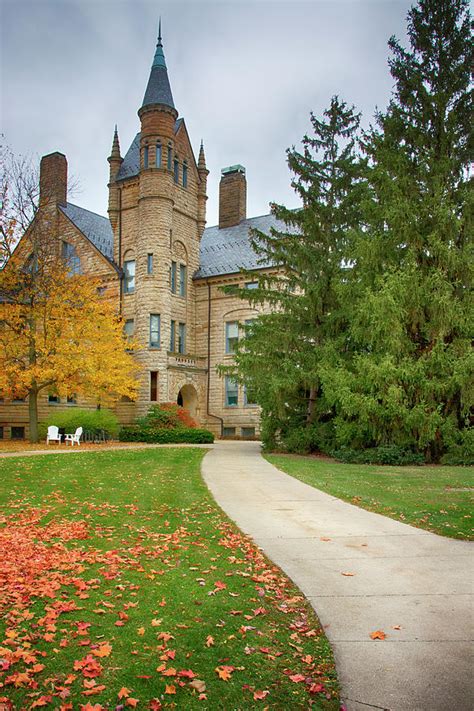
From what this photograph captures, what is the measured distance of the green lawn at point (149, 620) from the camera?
10.9 feet

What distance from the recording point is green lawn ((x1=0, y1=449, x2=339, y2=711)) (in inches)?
131

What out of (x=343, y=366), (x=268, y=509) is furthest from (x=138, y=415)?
(x=268, y=509)

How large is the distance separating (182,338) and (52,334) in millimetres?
12064

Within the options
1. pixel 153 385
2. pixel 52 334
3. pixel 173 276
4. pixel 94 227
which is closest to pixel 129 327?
pixel 173 276

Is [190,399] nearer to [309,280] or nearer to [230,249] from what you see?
[230,249]

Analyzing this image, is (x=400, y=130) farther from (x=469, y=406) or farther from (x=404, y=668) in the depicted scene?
(x=404, y=668)

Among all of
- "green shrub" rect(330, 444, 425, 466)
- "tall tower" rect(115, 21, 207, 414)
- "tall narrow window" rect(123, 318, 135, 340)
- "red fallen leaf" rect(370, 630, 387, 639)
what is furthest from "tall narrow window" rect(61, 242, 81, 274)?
"red fallen leaf" rect(370, 630, 387, 639)

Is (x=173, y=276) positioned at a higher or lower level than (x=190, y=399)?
higher

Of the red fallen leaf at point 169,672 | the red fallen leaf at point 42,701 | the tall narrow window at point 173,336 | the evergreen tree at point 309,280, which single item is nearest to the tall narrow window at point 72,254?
the tall narrow window at point 173,336

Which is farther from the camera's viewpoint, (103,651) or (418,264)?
(418,264)

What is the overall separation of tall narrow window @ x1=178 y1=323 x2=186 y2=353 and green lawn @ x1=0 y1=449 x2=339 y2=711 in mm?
26318

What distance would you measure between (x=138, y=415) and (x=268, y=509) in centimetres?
2300

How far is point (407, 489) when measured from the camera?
11414mm

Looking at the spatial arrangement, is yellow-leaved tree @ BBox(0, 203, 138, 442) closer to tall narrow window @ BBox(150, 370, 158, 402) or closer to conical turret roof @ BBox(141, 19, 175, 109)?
tall narrow window @ BBox(150, 370, 158, 402)
